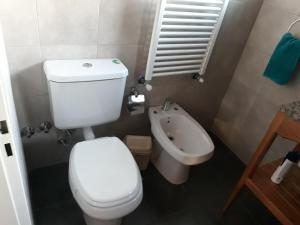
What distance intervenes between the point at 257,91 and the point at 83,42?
1.33m

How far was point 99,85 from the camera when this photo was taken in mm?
1276

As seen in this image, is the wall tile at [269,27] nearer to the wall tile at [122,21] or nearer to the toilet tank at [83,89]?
the wall tile at [122,21]

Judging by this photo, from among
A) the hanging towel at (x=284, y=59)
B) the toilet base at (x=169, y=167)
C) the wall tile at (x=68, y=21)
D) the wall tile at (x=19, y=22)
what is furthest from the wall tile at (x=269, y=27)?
the wall tile at (x=19, y=22)

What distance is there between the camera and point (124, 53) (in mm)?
1450

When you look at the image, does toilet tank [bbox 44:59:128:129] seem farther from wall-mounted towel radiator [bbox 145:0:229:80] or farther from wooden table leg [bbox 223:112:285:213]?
wooden table leg [bbox 223:112:285:213]

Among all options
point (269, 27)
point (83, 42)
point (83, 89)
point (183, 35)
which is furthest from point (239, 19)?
point (83, 89)

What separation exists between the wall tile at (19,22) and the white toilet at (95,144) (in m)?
0.15

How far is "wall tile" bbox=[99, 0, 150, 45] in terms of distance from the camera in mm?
1269

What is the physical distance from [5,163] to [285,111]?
112 cm

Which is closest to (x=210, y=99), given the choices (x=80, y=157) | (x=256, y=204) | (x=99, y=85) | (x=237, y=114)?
(x=237, y=114)

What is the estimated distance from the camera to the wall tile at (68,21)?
3.74ft

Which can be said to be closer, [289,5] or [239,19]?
[289,5]

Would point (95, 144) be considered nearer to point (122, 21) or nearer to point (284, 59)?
point (122, 21)

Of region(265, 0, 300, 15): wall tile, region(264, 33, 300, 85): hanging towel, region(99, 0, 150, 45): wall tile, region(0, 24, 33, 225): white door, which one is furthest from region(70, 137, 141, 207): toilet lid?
region(265, 0, 300, 15): wall tile
